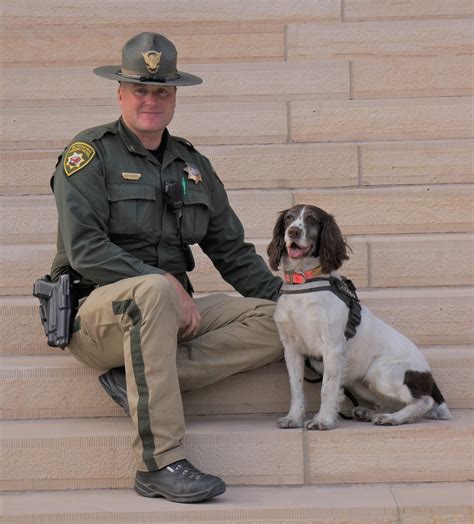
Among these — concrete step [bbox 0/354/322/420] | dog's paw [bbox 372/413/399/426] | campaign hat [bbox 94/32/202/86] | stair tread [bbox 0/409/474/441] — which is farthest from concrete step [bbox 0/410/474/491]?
campaign hat [bbox 94/32/202/86]

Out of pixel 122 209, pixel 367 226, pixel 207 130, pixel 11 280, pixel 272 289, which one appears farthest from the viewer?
pixel 207 130

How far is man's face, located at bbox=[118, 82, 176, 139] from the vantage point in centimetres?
467

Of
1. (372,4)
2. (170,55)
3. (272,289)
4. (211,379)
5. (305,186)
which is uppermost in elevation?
(372,4)

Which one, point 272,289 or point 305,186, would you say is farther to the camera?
point 305,186

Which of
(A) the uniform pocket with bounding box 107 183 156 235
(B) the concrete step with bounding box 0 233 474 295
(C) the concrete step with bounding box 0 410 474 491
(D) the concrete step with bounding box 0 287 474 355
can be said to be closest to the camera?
(C) the concrete step with bounding box 0 410 474 491

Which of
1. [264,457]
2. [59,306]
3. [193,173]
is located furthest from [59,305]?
[264,457]

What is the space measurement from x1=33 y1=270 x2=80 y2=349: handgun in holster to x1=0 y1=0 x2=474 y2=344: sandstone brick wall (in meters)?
0.51

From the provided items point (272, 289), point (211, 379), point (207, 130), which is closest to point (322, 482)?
point (211, 379)

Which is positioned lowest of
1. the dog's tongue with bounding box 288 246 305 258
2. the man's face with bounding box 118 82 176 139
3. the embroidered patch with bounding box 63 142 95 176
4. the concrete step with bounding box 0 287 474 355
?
the concrete step with bounding box 0 287 474 355

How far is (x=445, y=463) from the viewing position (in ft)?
14.4

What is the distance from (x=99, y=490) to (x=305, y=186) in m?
2.44

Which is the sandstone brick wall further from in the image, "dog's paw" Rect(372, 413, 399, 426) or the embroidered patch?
the embroidered patch

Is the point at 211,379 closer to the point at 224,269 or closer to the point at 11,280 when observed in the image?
the point at 224,269

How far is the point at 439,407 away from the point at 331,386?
1.65 ft
